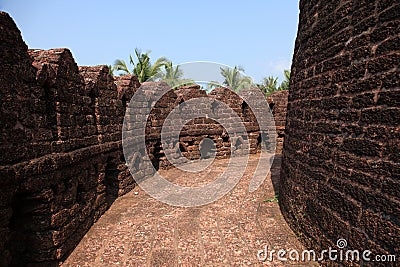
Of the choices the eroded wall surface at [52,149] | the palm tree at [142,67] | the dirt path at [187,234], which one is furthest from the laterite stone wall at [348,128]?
the palm tree at [142,67]

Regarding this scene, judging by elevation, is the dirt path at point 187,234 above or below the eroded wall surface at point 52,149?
below

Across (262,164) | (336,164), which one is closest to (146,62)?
(262,164)

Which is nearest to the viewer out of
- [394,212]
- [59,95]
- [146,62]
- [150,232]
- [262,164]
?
[394,212]

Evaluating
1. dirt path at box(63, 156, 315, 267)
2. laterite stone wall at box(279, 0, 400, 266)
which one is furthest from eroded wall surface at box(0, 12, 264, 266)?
laterite stone wall at box(279, 0, 400, 266)

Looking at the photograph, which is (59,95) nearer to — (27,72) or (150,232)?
(27,72)

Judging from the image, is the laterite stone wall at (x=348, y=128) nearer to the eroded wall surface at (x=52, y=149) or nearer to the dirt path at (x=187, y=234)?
the dirt path at (x=187, y=234)

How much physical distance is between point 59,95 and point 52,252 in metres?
2.12

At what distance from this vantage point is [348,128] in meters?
2.97

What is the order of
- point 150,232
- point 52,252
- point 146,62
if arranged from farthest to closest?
point 146,62
point 150,232
point 52,252

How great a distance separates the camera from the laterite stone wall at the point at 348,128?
2.40m

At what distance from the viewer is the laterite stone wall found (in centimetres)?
240

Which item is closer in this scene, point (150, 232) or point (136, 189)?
point (150, 232)

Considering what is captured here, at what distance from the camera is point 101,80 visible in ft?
18.4

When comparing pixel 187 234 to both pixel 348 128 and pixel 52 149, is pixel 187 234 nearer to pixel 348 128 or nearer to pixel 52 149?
pixel 52 149
